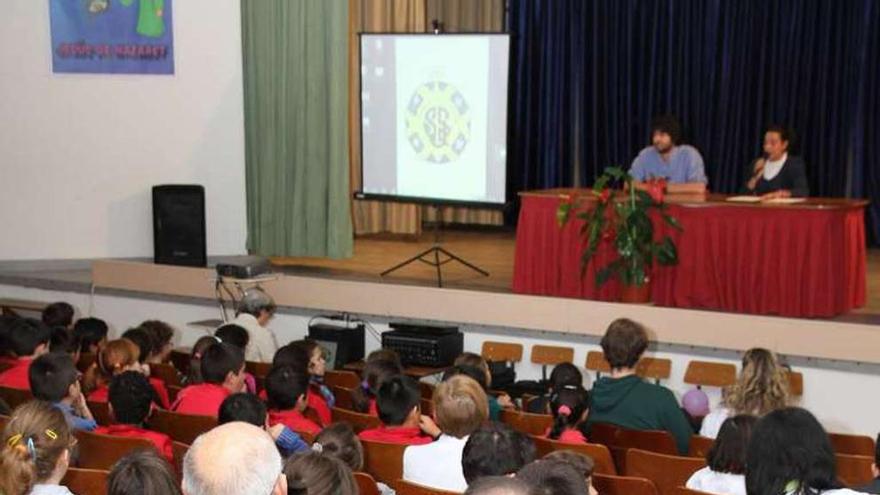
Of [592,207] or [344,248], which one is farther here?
[344,248]

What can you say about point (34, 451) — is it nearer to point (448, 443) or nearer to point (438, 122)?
point (448, 443)

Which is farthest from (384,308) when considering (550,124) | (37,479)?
(37,479)

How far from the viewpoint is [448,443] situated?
4531mm

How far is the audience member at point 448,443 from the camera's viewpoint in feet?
14.7

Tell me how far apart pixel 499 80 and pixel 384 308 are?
2.03m

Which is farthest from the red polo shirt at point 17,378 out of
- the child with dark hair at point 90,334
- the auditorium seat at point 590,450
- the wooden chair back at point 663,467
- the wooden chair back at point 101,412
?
the wooden chair back at point 663,467

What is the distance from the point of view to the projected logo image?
1019 centimetres

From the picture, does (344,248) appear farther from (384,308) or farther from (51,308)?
(51,308)

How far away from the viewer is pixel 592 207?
877cm

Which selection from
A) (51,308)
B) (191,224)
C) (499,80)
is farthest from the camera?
(191,224)

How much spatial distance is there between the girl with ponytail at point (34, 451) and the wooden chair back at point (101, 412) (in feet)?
6.34

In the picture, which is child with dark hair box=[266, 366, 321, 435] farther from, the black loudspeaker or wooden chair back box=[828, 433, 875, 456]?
the black loudspeaker

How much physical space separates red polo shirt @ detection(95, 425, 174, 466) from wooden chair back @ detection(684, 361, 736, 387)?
362 centimetres

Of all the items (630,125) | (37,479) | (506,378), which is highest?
(630,125)
